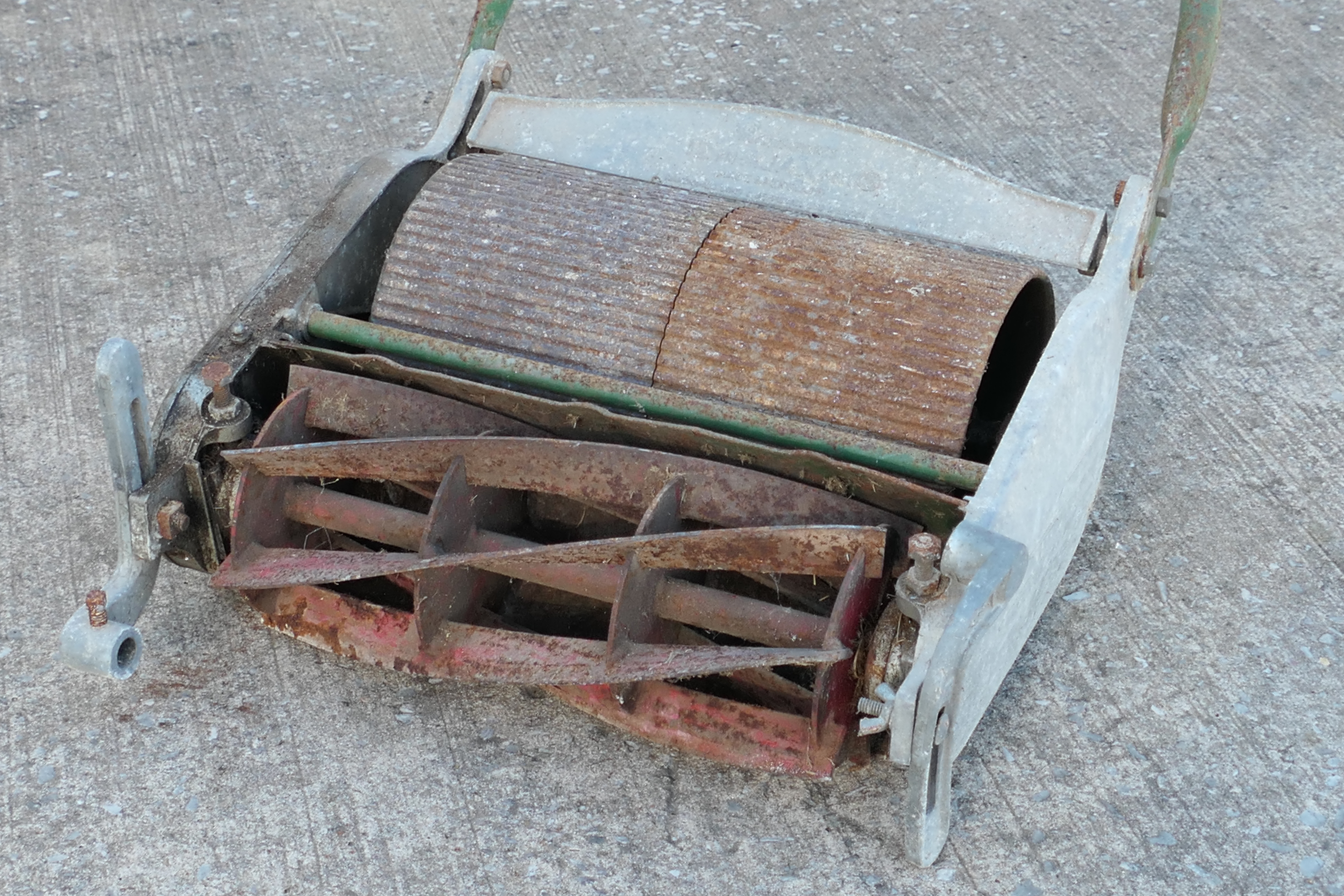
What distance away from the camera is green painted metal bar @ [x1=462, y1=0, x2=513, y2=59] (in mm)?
3156

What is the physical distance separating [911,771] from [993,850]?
1.09 feet

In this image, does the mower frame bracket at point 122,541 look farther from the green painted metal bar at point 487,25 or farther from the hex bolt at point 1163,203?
the hex bolt at point 1163,203

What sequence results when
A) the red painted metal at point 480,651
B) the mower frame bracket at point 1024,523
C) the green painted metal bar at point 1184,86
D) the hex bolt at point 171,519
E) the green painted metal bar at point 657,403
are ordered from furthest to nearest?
the green painted metal bar at point 1184,86 < the hex bolt at point 171,519 < the green painted metal bar at point 657,403 < the red painted metal at point 480,651 < the mower frame bracket at point 1024,523

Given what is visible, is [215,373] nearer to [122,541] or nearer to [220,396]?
[220,396]

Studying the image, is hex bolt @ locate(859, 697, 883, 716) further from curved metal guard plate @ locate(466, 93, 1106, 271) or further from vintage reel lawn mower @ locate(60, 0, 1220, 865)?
curved metal guard plate @ locate(466, 93, 1106, 271)

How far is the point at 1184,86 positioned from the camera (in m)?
2.70

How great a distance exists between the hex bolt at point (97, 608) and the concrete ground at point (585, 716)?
0.25 m

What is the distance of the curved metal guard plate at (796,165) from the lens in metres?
2.77

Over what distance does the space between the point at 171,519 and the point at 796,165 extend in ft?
4.35

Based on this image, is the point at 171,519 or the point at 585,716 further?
the point at 585,716

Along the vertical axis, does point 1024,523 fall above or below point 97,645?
above

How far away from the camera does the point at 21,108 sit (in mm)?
4547

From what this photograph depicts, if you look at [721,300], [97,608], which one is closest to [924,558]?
[721,300]

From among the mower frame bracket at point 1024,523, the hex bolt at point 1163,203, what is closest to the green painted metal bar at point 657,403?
the mower frame bracket at point 1024,523
